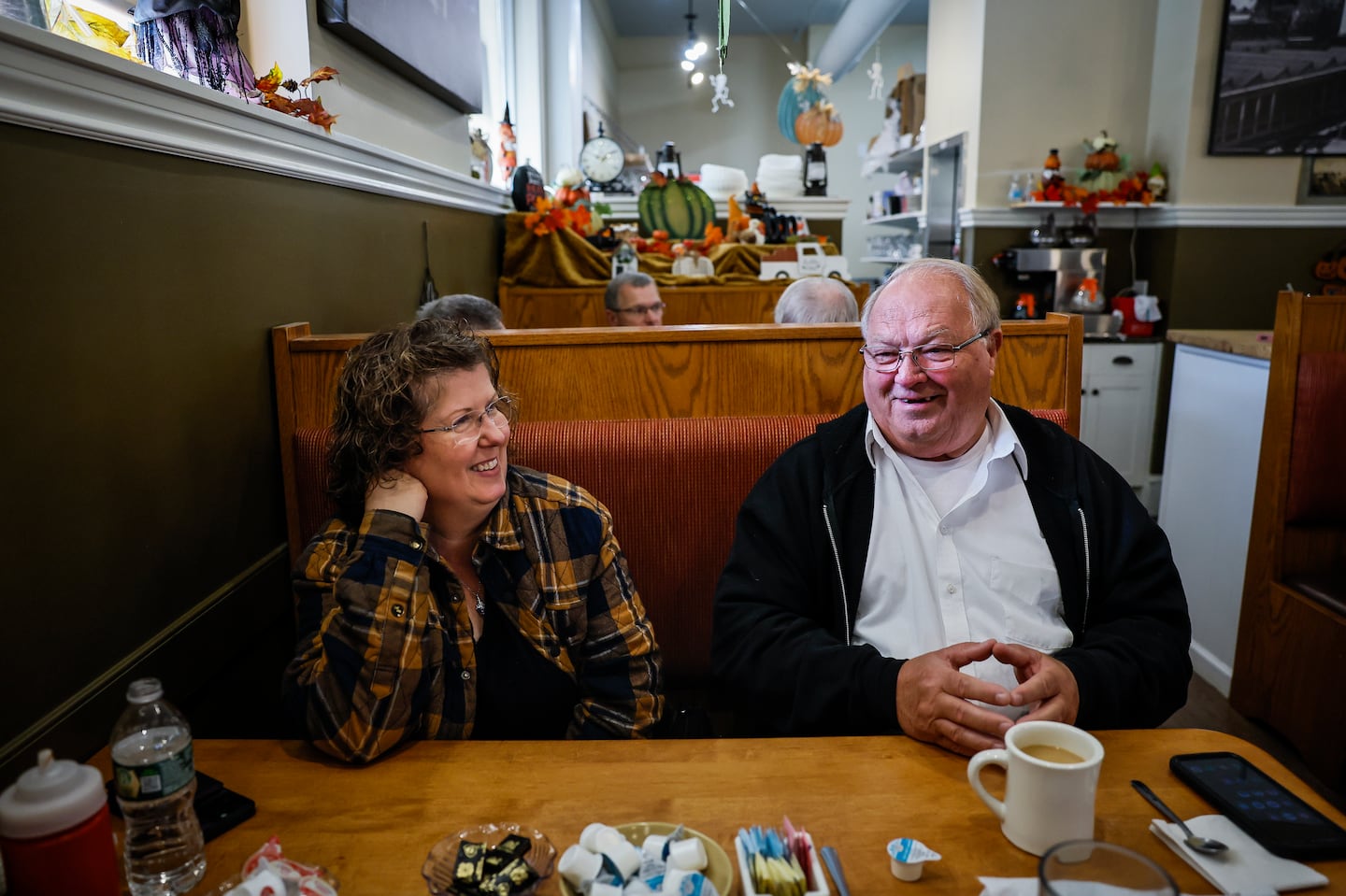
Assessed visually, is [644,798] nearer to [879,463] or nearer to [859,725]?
[859,725]

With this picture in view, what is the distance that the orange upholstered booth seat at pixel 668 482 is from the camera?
1663 millimetres

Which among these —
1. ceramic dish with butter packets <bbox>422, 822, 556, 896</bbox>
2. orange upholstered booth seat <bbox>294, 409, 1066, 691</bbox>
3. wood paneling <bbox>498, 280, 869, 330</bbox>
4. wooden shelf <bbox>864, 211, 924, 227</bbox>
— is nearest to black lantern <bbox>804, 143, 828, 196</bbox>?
wooden shelf <bbox>864, 211, 924, 227</bbox>

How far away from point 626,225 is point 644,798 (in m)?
4.74

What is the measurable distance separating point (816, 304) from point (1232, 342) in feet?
4.43

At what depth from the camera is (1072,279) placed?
4.90 meters

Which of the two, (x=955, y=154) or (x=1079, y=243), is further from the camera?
(x=955, y=154)

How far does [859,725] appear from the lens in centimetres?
121

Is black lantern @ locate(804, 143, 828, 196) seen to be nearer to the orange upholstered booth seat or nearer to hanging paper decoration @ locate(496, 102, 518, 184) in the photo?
hanging paper decoration @ locate(496, 102, 518, 184)

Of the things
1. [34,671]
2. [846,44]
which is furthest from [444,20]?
[846,44]

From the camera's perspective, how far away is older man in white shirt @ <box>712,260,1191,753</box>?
4.22 ft

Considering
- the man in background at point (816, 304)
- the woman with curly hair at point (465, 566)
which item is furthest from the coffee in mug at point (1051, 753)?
the man in background at point (816, 304)

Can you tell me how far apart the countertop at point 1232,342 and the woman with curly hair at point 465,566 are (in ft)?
7.54

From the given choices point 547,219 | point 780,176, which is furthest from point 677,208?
point 780,176

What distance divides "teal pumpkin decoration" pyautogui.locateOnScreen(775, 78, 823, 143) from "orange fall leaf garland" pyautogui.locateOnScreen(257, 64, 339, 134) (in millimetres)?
5421
